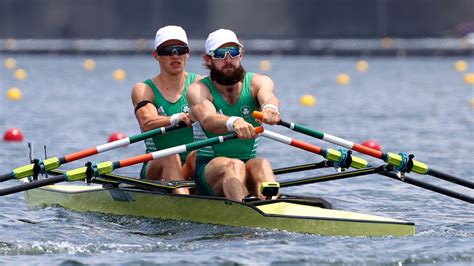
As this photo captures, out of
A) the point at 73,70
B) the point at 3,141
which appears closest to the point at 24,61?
the point at 73,70

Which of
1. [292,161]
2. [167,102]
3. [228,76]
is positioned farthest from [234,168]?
[292,161]

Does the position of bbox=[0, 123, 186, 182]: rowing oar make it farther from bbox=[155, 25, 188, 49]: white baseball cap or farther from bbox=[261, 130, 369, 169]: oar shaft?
bbox=[261, 130, 369, 169]: oar shaft

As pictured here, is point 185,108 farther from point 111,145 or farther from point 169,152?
point 169,152

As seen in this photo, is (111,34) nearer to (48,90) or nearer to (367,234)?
(48,90)

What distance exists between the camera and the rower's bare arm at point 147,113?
34.8 ft

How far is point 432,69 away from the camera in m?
38.6

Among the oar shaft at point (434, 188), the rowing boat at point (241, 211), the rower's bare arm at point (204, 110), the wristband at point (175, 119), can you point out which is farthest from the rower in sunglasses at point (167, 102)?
the oar shaft at point (434, 188)

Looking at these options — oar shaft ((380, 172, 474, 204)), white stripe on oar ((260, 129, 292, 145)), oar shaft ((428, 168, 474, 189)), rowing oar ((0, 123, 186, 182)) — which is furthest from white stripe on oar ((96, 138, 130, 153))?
oar shaft ((428, 168, 474, 189))

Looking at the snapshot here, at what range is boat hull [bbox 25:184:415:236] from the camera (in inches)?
356

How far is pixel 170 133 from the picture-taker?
1084cm

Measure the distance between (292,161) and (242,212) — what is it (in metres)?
5.89

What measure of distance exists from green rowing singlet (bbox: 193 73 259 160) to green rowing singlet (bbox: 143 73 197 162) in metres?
0.60

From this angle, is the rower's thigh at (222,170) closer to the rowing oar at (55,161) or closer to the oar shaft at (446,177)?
the rowing oar at (55,161)

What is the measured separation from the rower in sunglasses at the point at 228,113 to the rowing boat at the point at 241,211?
0.20 m
